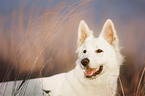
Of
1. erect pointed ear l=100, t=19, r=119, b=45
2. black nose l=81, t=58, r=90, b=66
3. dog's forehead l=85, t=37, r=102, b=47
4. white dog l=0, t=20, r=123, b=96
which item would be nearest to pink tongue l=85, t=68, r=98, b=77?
white dog l=0, t=20, r=123, b=96

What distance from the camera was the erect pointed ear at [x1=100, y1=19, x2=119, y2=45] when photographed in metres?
3.03

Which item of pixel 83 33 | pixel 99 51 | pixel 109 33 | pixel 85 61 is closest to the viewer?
pixel 85 61

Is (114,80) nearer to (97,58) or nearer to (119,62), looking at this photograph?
(119,62)

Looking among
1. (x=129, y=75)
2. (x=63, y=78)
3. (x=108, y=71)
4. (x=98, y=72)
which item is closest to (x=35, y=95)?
(x=63, y=78)

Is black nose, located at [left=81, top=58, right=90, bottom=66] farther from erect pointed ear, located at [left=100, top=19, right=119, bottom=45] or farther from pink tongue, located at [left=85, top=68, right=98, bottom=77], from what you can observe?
erect pointed ear, located at [left=100, top=19, right=119, bottom=45]

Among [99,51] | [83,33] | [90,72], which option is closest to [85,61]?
[90,72]

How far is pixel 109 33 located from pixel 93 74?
3.27 ft

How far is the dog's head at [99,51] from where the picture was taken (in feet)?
9.29

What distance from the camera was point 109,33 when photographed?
3.19m

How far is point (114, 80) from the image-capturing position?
308 cm

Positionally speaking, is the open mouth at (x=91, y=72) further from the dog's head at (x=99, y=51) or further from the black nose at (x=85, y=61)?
the black nose at (x=85, y=61)

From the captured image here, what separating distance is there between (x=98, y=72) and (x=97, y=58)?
284 mm

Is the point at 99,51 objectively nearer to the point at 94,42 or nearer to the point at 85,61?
the point at 94,42

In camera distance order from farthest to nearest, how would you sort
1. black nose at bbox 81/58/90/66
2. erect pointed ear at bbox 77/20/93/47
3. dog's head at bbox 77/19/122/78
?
erect pointed ear at bbox 77/20/93/47 → dog's head at bbox 77/19/122/78 → black nose at bbox 81/58/90/66
